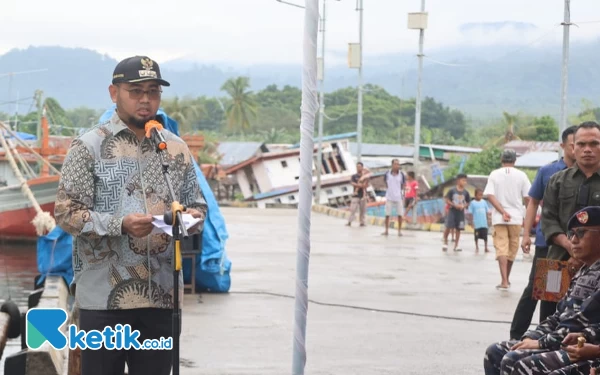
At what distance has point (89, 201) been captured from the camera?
523cm

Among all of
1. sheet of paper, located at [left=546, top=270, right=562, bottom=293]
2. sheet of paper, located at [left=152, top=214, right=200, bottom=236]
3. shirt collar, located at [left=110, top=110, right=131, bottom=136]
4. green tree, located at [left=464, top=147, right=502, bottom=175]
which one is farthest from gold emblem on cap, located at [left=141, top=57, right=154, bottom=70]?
green tree, located at [left=464, top=147, right=502, bottom=175]

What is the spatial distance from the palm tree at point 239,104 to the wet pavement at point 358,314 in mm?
107240

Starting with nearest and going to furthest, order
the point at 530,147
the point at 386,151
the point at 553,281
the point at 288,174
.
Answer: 1. the point at 553,281
2. the point at 288,174
3. the point at 530,147
4. the point at 386,151

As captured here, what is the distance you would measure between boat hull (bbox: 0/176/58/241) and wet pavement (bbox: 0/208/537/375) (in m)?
6.46

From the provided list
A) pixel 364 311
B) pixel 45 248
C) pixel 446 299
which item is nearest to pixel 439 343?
pixel 364 311

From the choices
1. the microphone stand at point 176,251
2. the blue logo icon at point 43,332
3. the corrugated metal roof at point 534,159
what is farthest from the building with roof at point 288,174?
the microphone stand at point 176,251

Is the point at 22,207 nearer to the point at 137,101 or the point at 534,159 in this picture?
the point at 137,101

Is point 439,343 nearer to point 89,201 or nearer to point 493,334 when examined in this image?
point 493,334

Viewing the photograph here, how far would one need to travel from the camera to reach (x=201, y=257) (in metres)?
13.9

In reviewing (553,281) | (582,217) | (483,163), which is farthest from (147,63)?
(483,163)

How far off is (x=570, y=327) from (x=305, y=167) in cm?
204

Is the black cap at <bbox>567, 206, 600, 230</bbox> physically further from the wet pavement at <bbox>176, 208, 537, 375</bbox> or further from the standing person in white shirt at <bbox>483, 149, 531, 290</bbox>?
the standing person in white shirt at <bbox>483, 149, 531, 290</bbox>

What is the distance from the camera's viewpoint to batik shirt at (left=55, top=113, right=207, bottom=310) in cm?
520

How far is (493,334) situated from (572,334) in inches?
217
